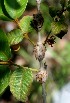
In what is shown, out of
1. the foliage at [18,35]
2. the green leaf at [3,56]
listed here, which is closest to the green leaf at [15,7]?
the foliage at [18,35]

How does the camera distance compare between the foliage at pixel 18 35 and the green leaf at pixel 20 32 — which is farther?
the green leaf at pixel 20 32

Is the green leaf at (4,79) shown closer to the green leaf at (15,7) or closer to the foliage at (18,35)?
the foliage at (18,35)

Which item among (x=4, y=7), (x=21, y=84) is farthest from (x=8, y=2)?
(x=21, y=84)

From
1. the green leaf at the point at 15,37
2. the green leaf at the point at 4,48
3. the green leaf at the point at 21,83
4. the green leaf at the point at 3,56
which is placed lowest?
the green leaf at the point at 21,83

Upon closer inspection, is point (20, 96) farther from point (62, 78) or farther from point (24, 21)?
point (62, 78)

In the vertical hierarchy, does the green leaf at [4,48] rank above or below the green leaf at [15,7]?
below
